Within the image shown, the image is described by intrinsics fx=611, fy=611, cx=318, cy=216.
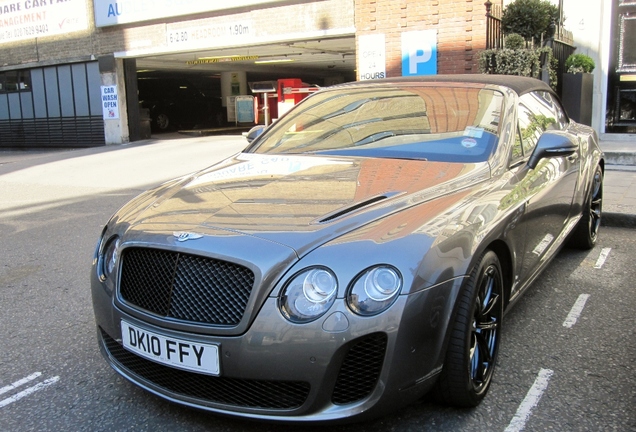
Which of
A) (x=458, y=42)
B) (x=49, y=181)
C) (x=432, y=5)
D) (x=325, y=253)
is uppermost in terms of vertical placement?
(x=432, y=5)

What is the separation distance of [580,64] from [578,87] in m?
0.67

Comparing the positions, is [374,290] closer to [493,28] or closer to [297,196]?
[297,196]

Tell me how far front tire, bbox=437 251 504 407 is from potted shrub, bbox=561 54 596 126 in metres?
9.35

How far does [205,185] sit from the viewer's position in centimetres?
329

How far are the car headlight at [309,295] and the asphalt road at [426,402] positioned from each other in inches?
22.8

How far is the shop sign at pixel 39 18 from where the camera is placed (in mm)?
19094

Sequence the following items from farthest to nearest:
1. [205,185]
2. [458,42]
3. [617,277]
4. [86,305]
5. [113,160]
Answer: [113,160]
[458,42]
[617,277]
[86,305]
[205,185]

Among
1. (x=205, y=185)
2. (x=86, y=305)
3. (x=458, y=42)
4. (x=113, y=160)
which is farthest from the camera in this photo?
(x=113, y=160)

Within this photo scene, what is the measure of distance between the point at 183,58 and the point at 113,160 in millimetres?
7509

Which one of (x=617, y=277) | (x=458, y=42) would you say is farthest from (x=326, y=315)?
(x=458, y=42)

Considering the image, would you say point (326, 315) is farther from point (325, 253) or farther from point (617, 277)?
point (617, 277)

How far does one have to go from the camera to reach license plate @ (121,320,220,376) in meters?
2.33

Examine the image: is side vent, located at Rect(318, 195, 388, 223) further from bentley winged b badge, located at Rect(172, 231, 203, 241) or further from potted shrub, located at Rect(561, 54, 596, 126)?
potted shrub, located at Rect(561, 54, 596, 126)

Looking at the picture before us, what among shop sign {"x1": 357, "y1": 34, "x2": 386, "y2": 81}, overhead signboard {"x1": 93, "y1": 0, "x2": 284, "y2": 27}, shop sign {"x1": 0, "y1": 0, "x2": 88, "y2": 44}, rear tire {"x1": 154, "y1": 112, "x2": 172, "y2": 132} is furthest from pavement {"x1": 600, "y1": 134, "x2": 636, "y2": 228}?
rear tire {"x1": 154, "y1": 112, "x2": 172, "y2": 132}
